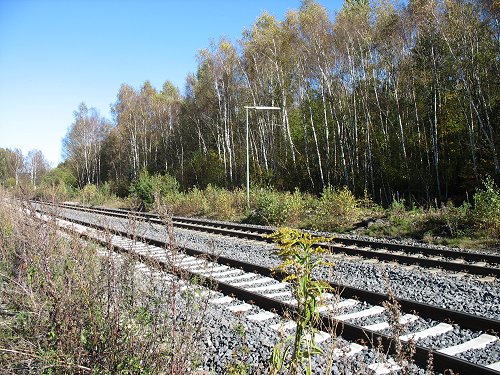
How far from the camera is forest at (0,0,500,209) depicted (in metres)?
19.9

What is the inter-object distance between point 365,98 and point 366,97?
19 cm

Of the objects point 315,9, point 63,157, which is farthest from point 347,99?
point 63,157

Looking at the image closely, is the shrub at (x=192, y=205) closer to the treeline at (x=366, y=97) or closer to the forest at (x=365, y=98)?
the forest at (x=365, y=98)

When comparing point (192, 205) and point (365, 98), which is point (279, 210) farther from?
point (365, 98)

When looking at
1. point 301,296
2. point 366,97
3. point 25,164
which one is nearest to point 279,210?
point 366,97

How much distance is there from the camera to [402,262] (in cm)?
922

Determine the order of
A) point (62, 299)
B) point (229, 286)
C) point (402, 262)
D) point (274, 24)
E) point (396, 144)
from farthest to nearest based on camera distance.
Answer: point (274, 24)
point (396, 144)
point (402, 262)
point (229, 286)
point (62, 299)

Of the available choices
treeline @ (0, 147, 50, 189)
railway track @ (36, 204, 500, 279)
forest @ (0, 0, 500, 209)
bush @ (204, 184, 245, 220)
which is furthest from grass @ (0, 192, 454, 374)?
treeline @ (0, 147, 50, 189)

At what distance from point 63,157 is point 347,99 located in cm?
5741

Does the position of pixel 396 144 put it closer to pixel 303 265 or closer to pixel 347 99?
pixel 347 99

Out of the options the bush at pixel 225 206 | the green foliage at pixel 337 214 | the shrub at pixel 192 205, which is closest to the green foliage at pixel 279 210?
the green foliage at pixel 337 214

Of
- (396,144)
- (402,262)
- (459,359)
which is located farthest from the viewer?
(396,144)

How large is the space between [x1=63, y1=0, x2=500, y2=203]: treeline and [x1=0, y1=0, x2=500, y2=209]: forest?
7cm

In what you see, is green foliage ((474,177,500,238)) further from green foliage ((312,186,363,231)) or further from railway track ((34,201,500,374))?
railway track ((34,201,500,374))
